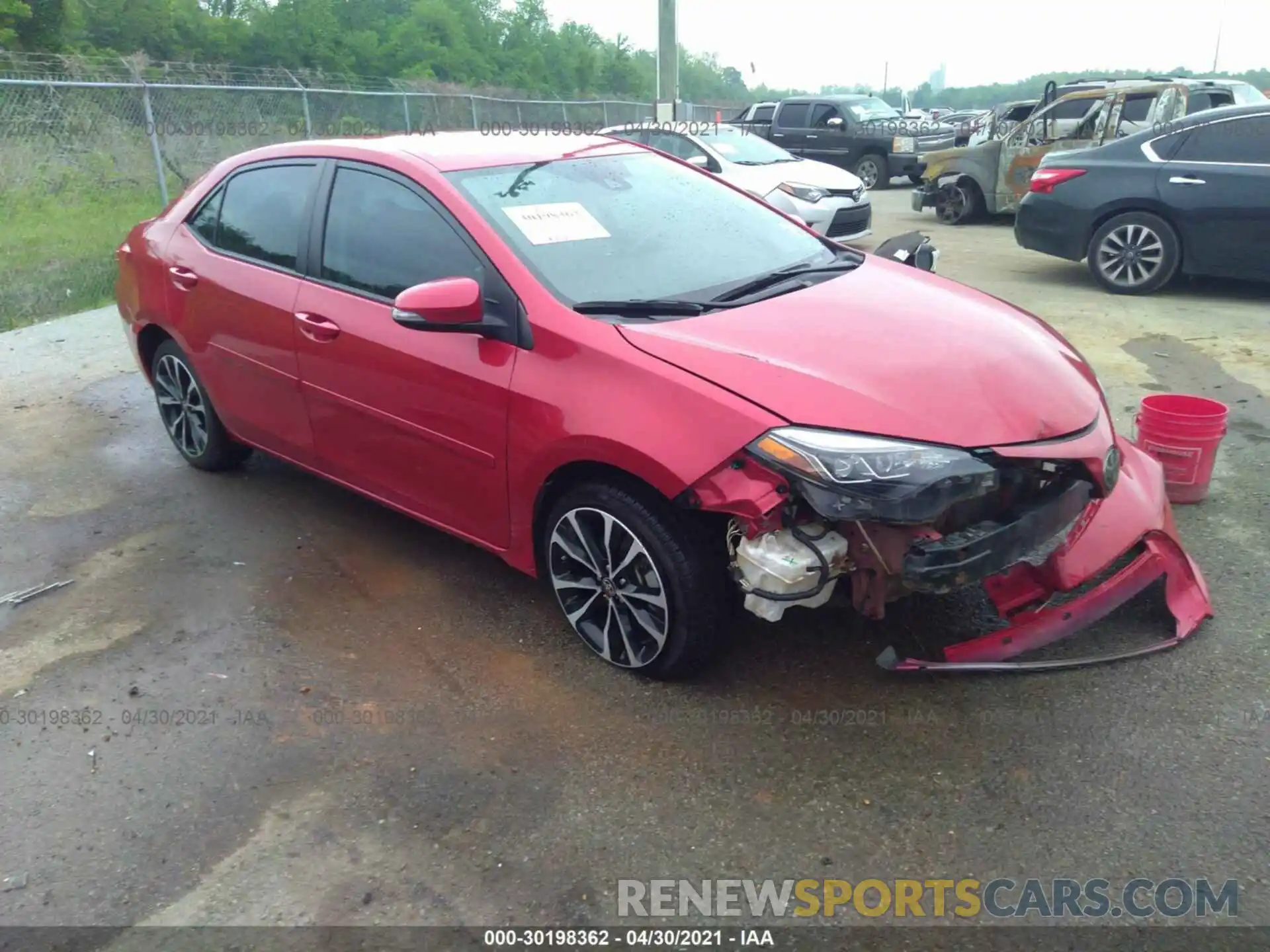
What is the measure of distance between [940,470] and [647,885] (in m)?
1.32

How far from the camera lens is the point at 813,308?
3314mm

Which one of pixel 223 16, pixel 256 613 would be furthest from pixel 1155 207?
pixel 223 16

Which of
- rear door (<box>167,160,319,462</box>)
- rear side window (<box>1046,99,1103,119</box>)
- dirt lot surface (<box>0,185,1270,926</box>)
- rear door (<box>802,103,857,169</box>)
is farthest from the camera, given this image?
rear door (<box>802,103,857,169</box>)

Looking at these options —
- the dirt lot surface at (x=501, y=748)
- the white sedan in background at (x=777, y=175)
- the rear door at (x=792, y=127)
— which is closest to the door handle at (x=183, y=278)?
the dirt lot surface at (x=501, y=748)

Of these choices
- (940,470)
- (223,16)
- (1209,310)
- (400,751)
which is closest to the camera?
(940,470)

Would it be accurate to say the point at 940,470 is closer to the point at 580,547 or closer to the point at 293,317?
the point at 580,547

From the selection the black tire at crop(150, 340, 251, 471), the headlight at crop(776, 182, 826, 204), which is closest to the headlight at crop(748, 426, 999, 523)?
the black tire at crop(150, 340, 251, 471)

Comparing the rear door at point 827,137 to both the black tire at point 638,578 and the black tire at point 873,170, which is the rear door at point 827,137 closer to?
the black tire at point 873,170

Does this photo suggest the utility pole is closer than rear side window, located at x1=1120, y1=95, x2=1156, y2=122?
No

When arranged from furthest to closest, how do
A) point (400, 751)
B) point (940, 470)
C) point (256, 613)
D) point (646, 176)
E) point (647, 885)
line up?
1. point (646, 176)
2. point (256, 613)
3. point (400, 751)
4. point (940, 470)
5. point (647, 885)

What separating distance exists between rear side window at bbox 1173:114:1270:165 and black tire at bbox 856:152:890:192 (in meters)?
10.9

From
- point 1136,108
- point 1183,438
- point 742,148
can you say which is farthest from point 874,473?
point 1136,108

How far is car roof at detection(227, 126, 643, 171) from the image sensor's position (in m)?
3.76

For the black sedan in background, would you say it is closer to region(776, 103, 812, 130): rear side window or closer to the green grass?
the green grass
